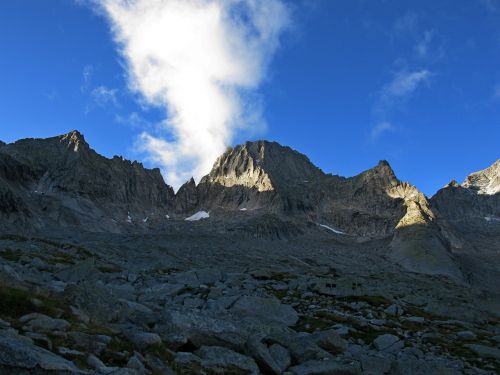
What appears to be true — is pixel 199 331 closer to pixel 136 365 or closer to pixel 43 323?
pixel 136 365

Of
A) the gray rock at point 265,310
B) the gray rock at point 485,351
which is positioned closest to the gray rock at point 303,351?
the gray rock at point 265,310

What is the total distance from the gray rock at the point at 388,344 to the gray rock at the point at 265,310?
20.1ft

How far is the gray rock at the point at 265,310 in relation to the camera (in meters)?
31.1

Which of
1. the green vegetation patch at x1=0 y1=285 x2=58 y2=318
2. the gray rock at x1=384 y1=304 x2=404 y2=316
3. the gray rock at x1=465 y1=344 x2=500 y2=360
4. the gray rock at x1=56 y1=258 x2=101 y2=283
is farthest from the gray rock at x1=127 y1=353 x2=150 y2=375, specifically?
the gray rock at x1=384 y1=304 x2=404 y2=316

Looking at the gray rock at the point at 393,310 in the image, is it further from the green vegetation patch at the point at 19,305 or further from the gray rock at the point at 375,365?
the green vegetation patch at the point at 19,305

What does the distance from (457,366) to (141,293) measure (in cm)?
2170

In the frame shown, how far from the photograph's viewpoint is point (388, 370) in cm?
2089

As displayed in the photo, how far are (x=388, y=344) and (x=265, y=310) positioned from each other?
812 cm

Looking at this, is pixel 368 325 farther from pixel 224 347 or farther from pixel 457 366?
pixel 224 347

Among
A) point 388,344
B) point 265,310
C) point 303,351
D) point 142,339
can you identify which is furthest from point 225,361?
point 265,310

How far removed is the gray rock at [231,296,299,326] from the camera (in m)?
31.1

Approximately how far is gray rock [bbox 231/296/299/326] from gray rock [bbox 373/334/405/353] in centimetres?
612

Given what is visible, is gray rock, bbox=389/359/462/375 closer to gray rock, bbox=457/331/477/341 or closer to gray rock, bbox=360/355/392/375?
gray rock, bbox=360/355/392/375

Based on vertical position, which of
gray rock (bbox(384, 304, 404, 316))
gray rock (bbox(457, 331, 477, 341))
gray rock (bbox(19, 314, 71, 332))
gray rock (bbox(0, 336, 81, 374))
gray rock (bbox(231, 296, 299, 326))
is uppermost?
gray rock (bbox(384, 304, 404, 316))
